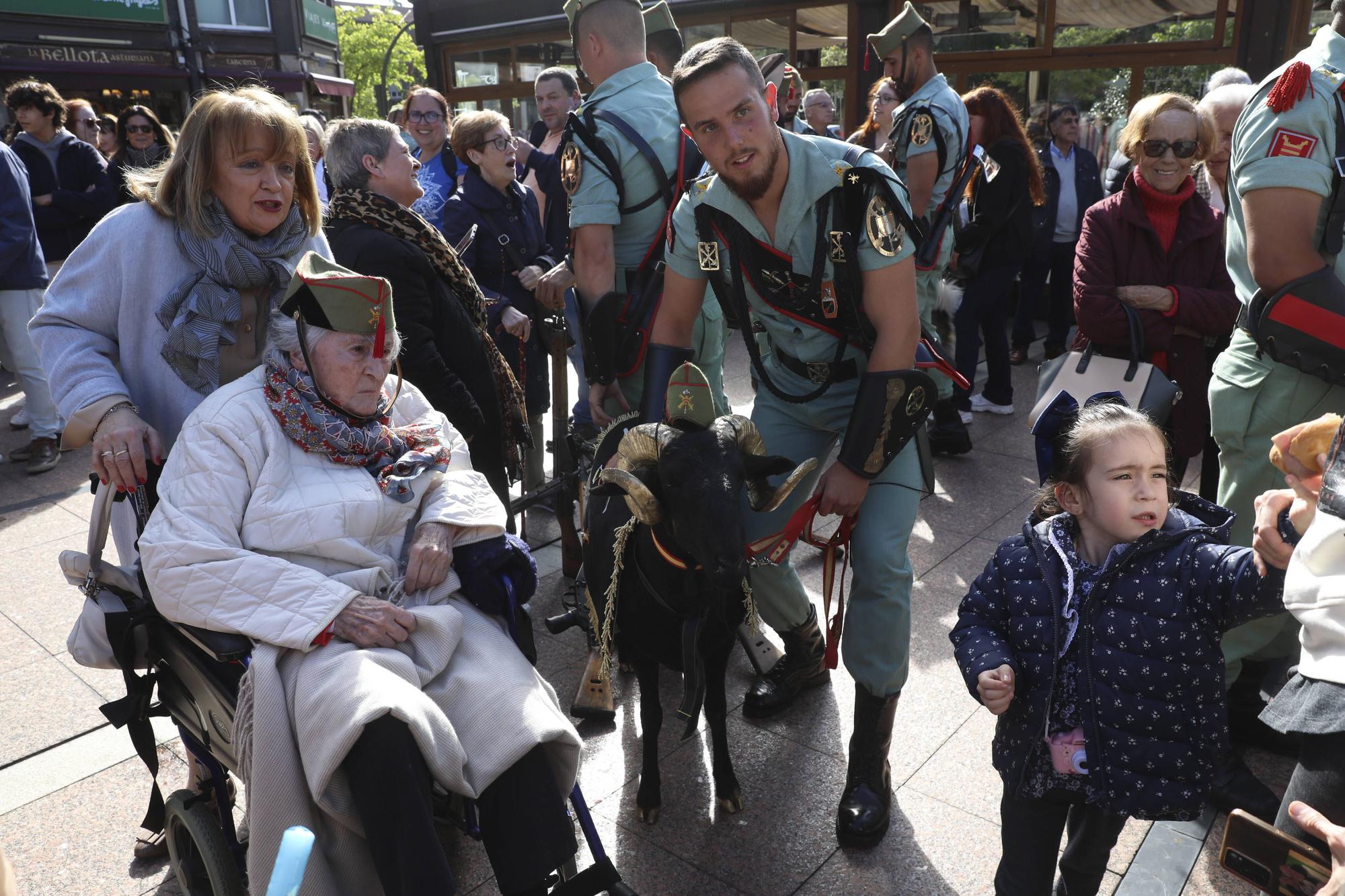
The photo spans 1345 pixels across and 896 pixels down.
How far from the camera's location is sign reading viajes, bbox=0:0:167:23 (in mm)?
21250

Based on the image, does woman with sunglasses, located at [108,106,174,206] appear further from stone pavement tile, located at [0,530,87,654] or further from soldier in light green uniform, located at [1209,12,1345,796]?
soldier in light green uniform, located at [1209,12,1345,796]

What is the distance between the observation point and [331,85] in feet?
90.7

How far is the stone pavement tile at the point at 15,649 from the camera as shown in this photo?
13.2 ft

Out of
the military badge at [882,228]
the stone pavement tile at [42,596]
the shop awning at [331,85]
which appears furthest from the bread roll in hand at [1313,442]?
the shop awning at [331,85]

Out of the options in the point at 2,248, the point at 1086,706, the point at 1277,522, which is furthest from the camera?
the point at 2,248

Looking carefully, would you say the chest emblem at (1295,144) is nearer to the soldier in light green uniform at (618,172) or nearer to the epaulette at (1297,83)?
the epaulette at (1297,83)

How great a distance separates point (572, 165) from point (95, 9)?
962 inches

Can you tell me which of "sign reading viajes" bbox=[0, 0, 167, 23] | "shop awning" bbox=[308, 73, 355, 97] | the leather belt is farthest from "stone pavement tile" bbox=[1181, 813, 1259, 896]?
"shop awning" bbox=[308, 73, 355, 97]

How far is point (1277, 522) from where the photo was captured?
5.58 ft

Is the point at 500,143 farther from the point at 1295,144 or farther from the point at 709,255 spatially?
the point at 1295,144

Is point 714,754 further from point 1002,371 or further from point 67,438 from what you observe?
point 1002,371

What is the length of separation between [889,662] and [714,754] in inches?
24.6

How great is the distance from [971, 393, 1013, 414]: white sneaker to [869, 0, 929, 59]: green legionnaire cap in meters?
2.56

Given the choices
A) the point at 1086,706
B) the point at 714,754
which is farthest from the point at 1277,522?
the point at 714,754
